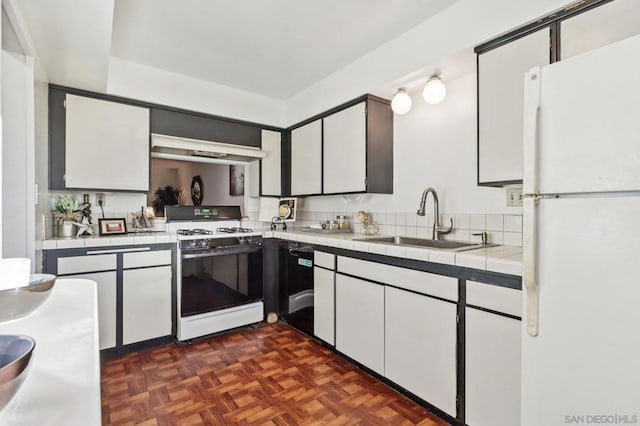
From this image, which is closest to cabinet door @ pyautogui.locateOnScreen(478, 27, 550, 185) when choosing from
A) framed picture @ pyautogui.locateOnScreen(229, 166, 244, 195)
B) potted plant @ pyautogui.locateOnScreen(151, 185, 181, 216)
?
framed picture @ pyautogui.locateOnScreen(229, 166, 244, 195)

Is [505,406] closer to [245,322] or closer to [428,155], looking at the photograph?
[428,155]

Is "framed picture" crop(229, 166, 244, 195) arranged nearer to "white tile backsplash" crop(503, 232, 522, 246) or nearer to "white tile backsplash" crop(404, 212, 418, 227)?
"white tile backsplash" crop(404, 212, 418, 227)

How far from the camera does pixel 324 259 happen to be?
2.52 meters

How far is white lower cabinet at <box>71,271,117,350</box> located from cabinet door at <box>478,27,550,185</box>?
104 inches

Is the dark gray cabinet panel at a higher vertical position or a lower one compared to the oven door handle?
higher

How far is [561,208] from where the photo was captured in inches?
41.6

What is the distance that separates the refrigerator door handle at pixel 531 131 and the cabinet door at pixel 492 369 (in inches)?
25.9

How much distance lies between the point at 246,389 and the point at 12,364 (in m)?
1.81

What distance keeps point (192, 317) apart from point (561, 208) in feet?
8.57

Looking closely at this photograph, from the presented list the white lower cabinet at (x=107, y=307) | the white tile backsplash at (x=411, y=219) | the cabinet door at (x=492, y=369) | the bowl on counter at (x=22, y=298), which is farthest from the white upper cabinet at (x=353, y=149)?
the bowl on counter at (x=22, y=298)

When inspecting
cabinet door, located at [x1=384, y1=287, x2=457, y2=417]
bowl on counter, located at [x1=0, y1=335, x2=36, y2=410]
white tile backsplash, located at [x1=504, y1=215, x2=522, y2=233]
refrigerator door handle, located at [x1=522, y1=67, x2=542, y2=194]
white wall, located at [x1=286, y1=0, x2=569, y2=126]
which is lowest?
cabinet door, located at [x1=384, y1=287, x2=457, y2=417]

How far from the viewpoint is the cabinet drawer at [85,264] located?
2254mm

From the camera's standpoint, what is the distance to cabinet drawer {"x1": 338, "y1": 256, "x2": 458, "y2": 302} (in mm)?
1665

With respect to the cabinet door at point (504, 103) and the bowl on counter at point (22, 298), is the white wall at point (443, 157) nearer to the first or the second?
the cabinet door at point (504, 103)
